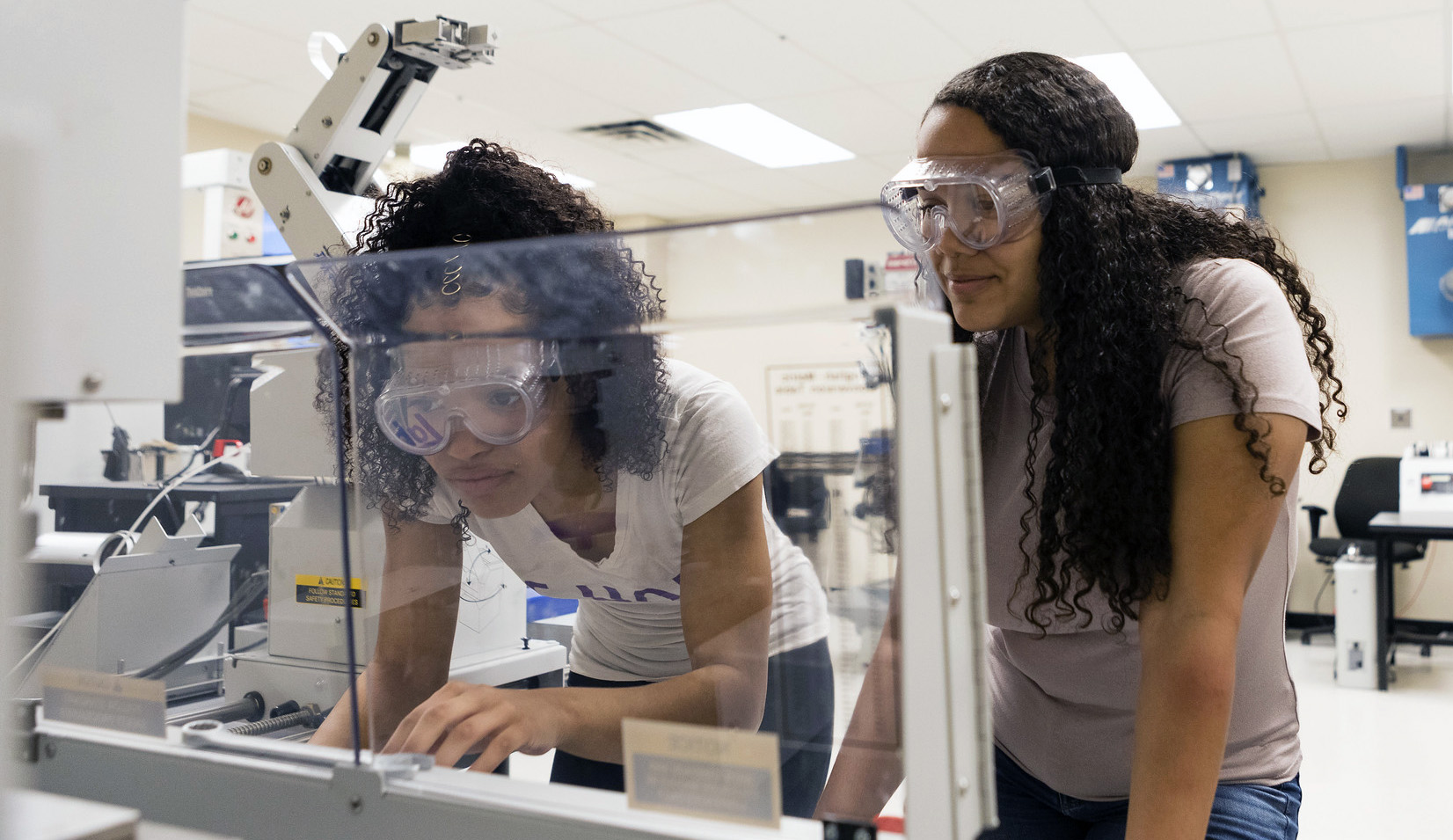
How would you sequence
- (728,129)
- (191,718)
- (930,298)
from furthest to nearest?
(728,129) < (191,718) < (930,298)

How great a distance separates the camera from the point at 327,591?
3.10 feet

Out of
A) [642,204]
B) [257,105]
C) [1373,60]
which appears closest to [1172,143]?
[1373,60]

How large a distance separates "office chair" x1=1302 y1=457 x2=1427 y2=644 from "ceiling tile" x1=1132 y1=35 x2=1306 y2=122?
6.85ft

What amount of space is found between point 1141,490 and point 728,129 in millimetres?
5162

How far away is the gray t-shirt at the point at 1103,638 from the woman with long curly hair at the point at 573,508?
42 centimetres

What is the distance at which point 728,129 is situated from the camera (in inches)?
229

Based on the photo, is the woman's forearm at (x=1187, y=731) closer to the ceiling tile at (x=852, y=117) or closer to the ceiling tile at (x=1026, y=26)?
the ceiling tile at (x=1026, y=26)

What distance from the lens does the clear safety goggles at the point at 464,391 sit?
0.79 metres

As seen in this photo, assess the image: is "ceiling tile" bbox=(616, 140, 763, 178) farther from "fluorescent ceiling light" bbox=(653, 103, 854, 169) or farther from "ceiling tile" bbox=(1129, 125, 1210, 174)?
"ceiling tile" bbox=(1129, 125, 1210, 174)

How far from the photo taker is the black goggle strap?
995 mm

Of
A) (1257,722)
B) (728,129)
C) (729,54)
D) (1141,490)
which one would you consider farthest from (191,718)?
(728,129)

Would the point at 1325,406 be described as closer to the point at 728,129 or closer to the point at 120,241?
the point at 120,241

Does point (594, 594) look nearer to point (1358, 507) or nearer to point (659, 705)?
point (659, 705)

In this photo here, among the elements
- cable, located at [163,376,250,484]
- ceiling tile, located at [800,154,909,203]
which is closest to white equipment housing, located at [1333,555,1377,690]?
ceiling tile, located at [800,154,909,203]
